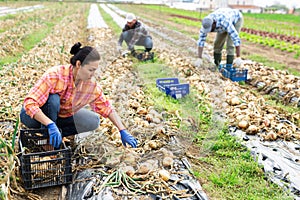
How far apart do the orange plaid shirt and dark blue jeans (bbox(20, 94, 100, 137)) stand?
5cm

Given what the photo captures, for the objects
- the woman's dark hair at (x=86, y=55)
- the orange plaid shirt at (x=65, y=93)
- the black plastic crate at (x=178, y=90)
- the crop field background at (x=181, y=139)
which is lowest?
the crop field background at (x=181, y=139)

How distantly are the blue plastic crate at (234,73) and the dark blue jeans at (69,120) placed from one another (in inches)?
116

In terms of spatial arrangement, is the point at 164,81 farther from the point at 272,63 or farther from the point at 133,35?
the point at 272,63

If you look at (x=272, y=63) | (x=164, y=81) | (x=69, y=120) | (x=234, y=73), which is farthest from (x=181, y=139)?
(x=272, y=63)

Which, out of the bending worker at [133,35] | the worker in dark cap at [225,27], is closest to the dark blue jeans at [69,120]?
the worker in dark cap at [225,27]

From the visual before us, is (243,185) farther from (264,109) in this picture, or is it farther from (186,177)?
(264,109)

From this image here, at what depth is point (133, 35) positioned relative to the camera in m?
6.13

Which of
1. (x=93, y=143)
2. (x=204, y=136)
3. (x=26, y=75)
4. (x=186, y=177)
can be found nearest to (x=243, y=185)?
(x=186, y=177)

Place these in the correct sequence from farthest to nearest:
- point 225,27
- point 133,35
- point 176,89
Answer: point 133,35
point 225,27
point 176,89

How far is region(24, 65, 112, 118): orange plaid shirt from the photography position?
235 cm

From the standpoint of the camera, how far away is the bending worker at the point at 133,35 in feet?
19.5

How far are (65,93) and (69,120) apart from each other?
31 centimetres

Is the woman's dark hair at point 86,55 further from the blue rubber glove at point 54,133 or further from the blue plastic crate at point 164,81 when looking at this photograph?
the blue plastic crate at point 164,81

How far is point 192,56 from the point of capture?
246 inches
